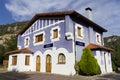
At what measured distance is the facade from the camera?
1578 cm

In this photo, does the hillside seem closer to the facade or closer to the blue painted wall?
the blue painted wall

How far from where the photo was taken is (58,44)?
1683 cm

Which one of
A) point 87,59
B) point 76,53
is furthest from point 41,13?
point 87,59

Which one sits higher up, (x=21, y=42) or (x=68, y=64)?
(x=21, y=42)

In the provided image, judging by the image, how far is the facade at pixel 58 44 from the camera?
15781 millimetres

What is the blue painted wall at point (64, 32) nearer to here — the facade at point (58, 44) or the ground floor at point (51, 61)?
the facade at point (58, 44)

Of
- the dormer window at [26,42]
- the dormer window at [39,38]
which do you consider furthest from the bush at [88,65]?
the dormer window at [26,42]

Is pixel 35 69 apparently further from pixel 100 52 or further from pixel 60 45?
pixel 100 52

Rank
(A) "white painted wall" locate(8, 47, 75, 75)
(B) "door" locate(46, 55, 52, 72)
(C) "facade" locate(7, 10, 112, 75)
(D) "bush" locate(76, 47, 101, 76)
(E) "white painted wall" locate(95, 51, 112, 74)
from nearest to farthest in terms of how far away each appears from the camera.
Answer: (D) "bush" locate(76, 47, 101, 76)
(A) "white painted wall" locate(8, 47, 75, 75)
(C) "facade" locate(7, 10, 112, 75)
(E) "white painted wall" locate(95, 51, 112, 74)
(B) "door" locate(46, 55, 52, 72)

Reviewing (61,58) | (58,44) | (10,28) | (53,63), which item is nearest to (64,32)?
(58,44)

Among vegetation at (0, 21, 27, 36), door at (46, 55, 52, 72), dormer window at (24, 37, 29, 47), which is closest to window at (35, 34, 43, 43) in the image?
dormer window at (24, 37, 29, 47)

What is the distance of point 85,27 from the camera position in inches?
728

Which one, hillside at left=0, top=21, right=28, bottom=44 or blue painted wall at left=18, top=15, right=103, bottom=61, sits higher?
hillside at left=0, top=21, right=28, bottom=44

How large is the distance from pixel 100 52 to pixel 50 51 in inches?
222
